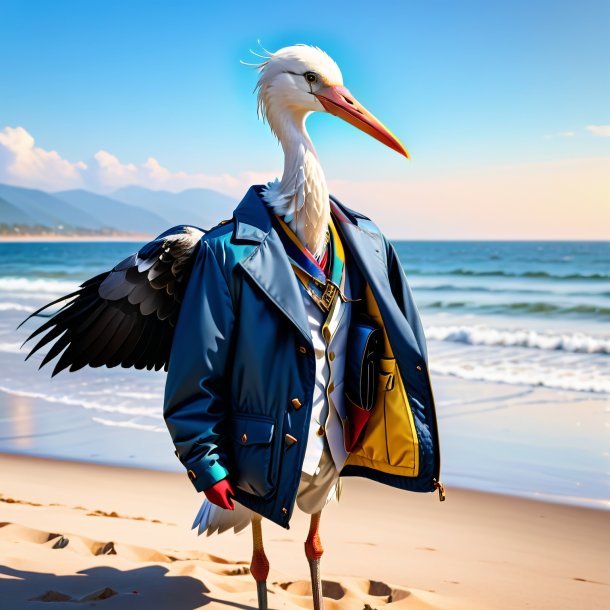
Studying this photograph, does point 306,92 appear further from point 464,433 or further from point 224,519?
point 464,433

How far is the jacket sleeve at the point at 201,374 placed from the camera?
86.8 inches

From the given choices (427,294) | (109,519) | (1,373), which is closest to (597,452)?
(109,519)

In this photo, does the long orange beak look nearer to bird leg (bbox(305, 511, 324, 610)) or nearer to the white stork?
the white stork

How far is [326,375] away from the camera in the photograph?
2.41 m

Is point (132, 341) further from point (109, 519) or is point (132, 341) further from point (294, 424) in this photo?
point (109, 519)

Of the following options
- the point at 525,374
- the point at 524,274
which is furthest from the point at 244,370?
the point at 524,274

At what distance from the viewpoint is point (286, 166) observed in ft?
7.94

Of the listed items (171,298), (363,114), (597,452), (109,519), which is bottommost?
(109,519)

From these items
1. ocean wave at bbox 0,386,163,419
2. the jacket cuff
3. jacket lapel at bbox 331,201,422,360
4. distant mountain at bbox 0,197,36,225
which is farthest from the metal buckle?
distant mountain at bbox 0,197,36,225

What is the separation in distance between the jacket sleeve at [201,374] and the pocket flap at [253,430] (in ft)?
0.16

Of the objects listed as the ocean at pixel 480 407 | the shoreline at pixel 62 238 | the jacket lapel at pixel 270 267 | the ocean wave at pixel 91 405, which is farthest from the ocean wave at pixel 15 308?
the shoreline at pixel 62 238

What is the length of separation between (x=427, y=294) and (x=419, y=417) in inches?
746

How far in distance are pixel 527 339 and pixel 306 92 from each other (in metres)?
10.5

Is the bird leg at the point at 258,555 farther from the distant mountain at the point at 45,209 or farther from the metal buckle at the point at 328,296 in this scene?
the distant mountain at the point at 45,209
